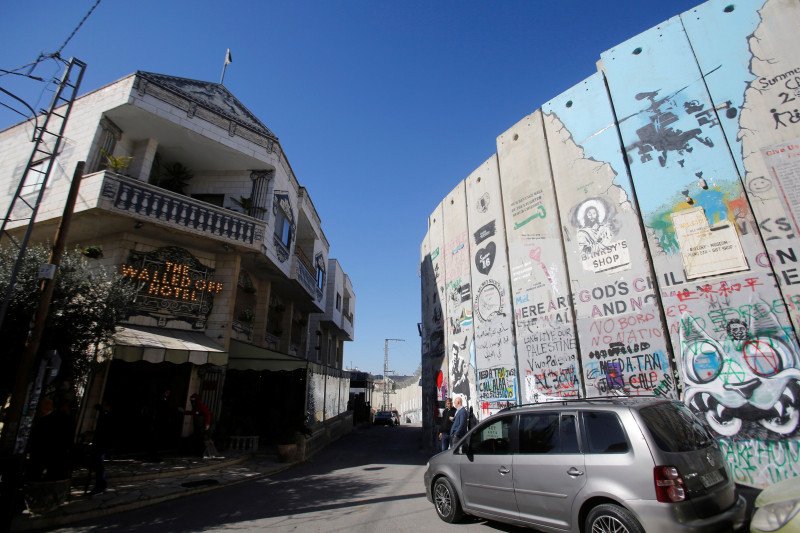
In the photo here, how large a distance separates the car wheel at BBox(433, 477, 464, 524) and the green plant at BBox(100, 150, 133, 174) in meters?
13.8

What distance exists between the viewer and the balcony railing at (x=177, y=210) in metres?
12.0

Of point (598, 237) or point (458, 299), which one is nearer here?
point (598, 237)

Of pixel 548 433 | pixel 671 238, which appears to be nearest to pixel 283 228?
pixel 671 238

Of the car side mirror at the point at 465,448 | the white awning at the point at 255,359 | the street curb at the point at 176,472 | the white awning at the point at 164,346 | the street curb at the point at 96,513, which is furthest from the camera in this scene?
the white awning at the point at 255,359

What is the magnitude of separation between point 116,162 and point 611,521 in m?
15.8

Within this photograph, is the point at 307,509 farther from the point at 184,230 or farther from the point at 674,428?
the point at 184,230

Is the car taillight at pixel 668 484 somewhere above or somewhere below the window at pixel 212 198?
below

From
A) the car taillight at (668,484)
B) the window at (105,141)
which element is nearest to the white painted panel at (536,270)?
the car taillight at (668,484)

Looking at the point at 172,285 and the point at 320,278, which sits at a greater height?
the point at 320,278

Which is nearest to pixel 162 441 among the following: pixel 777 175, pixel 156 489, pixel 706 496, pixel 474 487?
pixel 156 489

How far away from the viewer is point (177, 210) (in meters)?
12.9

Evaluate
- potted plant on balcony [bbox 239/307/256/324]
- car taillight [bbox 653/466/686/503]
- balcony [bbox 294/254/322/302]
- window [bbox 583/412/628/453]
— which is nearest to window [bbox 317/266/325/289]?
balcony [bbox 294/254/322/302]

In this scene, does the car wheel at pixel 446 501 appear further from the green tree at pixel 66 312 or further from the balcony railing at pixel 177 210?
the balcony railing at pixel 177 210

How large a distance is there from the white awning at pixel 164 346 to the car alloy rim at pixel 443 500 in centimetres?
866
